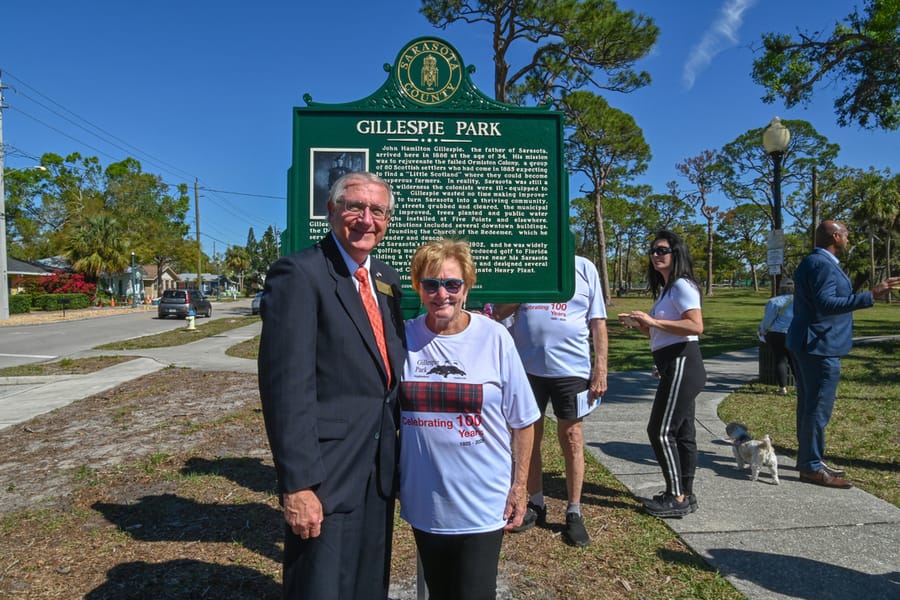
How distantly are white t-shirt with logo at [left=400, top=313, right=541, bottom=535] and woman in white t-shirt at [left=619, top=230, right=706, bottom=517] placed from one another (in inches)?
72.2

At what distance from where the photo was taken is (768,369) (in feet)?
28.2

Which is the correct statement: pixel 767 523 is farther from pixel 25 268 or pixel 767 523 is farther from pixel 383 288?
pixel 25 268

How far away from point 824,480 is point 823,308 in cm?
128

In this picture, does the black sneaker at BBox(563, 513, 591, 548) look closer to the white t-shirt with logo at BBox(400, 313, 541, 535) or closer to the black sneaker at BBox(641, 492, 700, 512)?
the black sneaker at BBox(641, 492, 700, 512)

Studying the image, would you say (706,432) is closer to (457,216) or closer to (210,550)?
(457,216)

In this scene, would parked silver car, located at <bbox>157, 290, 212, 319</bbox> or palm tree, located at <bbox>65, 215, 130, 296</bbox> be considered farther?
palm tree, located at <bbox>65, 215, 130, 296</bbox>

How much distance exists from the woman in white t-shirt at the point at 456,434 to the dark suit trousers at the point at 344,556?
0.12 m

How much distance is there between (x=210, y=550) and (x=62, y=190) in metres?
72.1

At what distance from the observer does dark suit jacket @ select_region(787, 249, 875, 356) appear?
13.3 ft

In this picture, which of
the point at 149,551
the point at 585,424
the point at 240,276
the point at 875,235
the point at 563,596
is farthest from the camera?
the point at 240,276

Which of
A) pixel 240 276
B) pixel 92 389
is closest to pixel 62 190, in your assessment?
pixel 240 276

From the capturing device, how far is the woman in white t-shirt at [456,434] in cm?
196

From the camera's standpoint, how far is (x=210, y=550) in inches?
130

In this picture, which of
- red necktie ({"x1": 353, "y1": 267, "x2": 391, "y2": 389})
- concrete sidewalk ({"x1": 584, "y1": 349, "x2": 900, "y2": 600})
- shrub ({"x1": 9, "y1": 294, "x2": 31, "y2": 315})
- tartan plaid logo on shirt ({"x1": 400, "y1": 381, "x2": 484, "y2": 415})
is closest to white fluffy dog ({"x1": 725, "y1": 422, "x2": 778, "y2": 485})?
concrete sidewalk ({"x1": 584, "y1": 349, "x2": 900, "y2": 600})
